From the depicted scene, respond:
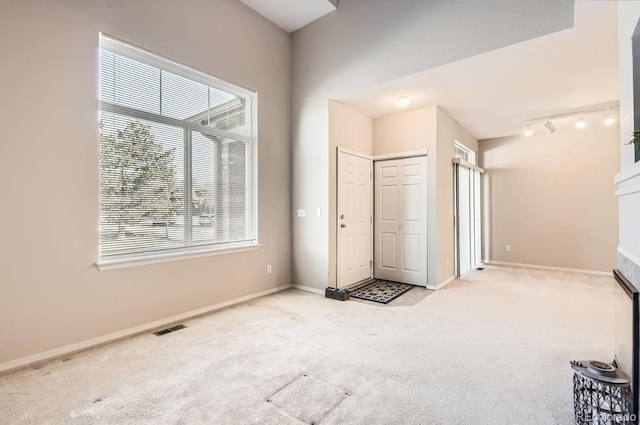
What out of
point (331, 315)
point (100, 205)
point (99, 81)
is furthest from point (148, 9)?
point (331, 315)

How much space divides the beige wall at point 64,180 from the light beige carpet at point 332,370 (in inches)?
12.5

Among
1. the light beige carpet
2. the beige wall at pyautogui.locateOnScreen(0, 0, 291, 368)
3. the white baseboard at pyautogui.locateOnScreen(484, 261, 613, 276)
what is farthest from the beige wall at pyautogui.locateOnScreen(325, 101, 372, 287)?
the white baseboard at pyautogui.locateOnScreen(484, 261, 613, 276)

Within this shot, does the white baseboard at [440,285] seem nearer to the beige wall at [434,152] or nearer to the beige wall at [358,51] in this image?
the beige wall at [434,152]

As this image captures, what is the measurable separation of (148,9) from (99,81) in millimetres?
952

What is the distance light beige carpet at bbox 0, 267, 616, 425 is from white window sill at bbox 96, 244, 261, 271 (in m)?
0.69

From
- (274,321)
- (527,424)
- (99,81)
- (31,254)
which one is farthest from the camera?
(274,321)

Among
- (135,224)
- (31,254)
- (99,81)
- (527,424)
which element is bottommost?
(527,424)

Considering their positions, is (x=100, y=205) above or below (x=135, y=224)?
above

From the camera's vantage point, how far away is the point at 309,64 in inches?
177

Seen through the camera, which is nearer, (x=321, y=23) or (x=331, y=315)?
(x=331, y=315)

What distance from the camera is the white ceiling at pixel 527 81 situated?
9.12 ft

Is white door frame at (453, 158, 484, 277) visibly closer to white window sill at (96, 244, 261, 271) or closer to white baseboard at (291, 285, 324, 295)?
white baseboard at (291, 285, 324, 295)

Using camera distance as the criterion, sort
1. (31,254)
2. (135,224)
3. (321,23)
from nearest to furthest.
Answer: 1. (31,254)
2. (135,224)
3. (321,23)

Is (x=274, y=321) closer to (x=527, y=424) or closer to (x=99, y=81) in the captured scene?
(x=527, y=424)
